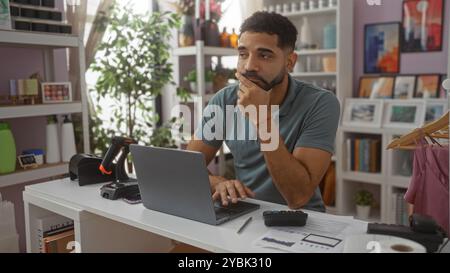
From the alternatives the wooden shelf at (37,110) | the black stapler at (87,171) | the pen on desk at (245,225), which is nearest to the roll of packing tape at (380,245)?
the pen on desk at (245,225)

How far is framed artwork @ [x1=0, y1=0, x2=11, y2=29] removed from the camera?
2.06 metres

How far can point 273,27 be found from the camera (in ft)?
5.13

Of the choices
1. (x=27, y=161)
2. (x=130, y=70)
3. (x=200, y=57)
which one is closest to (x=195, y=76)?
(x=200, y=57)

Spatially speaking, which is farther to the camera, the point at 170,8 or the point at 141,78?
the point at 170,8

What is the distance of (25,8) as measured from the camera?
2.19m

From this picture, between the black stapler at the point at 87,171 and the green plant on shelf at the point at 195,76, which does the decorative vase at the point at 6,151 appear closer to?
the black stapler at the point at 87,171

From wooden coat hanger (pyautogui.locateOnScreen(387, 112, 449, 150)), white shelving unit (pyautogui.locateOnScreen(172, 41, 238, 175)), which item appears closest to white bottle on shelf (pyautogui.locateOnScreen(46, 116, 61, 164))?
white shelving unit (pyautogui.locateOnScreen(172, 41, 238, 175))

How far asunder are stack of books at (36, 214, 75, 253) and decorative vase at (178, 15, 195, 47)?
213 cm

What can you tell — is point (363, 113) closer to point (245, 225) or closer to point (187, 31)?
point (187, 31)
